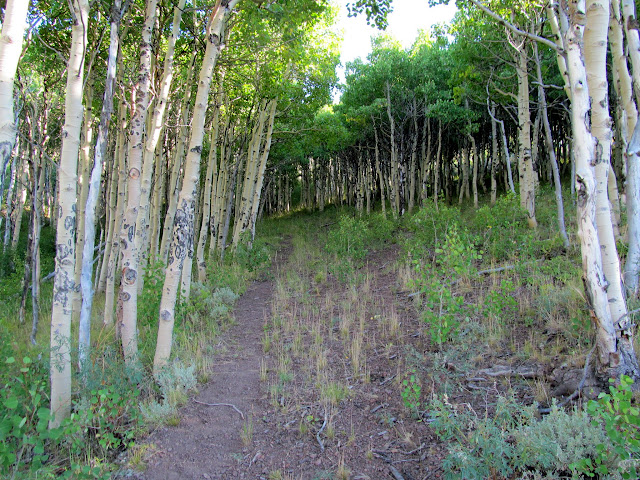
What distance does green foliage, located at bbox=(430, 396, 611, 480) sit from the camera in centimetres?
286

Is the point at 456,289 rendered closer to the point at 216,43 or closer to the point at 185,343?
the point at 185,343

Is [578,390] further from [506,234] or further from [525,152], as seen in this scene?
[525,152]

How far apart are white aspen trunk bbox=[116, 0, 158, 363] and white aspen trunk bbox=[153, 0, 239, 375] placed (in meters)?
0.48

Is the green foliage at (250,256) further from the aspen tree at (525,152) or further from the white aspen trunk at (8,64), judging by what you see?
the white aspen trunk at (8,64)

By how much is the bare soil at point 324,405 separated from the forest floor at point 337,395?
0.05ft

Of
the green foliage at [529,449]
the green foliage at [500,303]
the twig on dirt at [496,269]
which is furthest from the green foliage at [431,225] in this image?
the green foliage at [529,449]

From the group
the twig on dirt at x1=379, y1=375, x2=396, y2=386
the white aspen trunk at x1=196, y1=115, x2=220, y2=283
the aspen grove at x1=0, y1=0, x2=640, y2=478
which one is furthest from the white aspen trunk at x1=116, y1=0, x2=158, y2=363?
the white aspen trunk at x1=196, y1=115, x2=220, y2=283

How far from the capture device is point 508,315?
5.68 meters

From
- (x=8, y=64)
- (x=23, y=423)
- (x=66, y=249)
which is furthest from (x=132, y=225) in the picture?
(x=23, y=423)

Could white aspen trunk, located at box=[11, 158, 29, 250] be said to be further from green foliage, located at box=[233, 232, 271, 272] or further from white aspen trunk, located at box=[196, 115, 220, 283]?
green foliage, located at box=[233, 232, 271, 272]

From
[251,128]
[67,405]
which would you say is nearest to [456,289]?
[67,405]

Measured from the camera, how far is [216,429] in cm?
416

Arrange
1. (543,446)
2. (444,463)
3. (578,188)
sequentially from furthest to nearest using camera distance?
(578,188) → (444,463) → (543,446)

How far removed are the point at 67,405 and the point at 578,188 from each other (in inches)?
220
